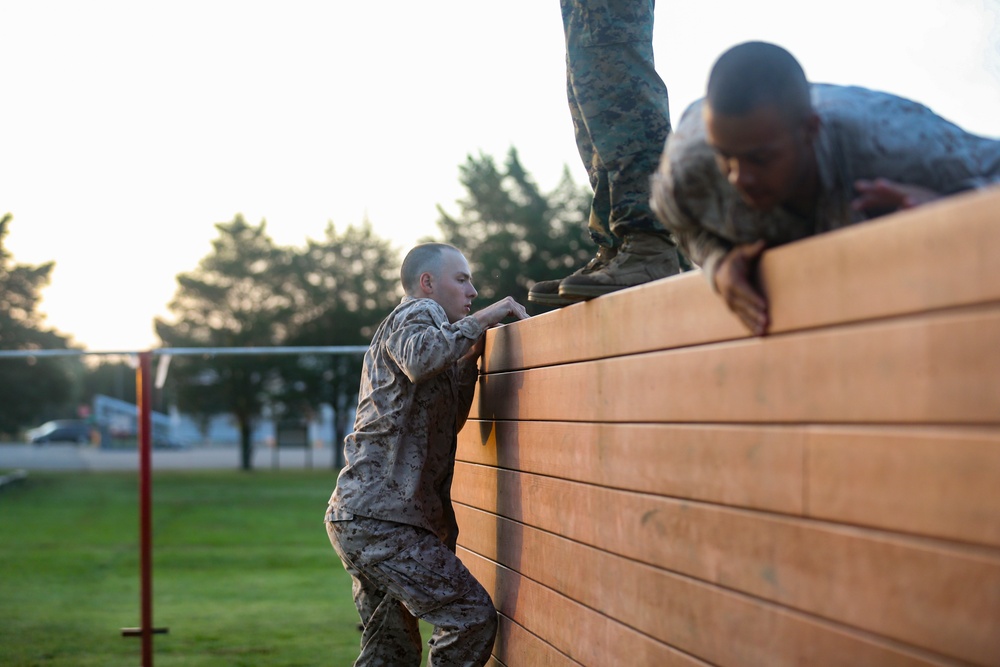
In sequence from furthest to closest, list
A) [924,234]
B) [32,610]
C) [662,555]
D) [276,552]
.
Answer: [276,552] < [32,610] < [662,555] < [924,234]

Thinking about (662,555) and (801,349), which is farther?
(662,555)

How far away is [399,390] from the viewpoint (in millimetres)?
3453

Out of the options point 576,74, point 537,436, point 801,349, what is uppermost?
point 576,74

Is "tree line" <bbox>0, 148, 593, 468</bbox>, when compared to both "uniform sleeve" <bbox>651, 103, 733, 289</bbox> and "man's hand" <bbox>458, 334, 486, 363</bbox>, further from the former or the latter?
"uniform sleeve" <bbox>651, 103, 733, 289</bbox>

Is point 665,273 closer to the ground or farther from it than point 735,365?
farther from it

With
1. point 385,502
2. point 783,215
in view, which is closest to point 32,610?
point 385,502

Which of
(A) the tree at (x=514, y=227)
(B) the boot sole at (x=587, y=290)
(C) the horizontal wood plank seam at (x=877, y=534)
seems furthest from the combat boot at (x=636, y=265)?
(A) the tree at (x=514, y=227)

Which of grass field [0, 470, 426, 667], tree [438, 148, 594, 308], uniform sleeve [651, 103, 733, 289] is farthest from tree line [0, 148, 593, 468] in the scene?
uniform sleeve [651, 103, 733, 289]

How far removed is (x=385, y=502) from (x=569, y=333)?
88 cm

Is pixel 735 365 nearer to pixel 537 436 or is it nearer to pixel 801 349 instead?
pixel 801 349

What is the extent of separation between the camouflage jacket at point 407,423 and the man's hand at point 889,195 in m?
1.75

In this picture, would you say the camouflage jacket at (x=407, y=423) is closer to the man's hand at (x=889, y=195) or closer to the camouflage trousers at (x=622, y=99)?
the camouflage trousers at (x=622, y=99)

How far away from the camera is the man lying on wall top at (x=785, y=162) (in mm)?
1666

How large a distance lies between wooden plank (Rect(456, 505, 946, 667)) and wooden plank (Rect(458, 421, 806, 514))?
17 centimetres
